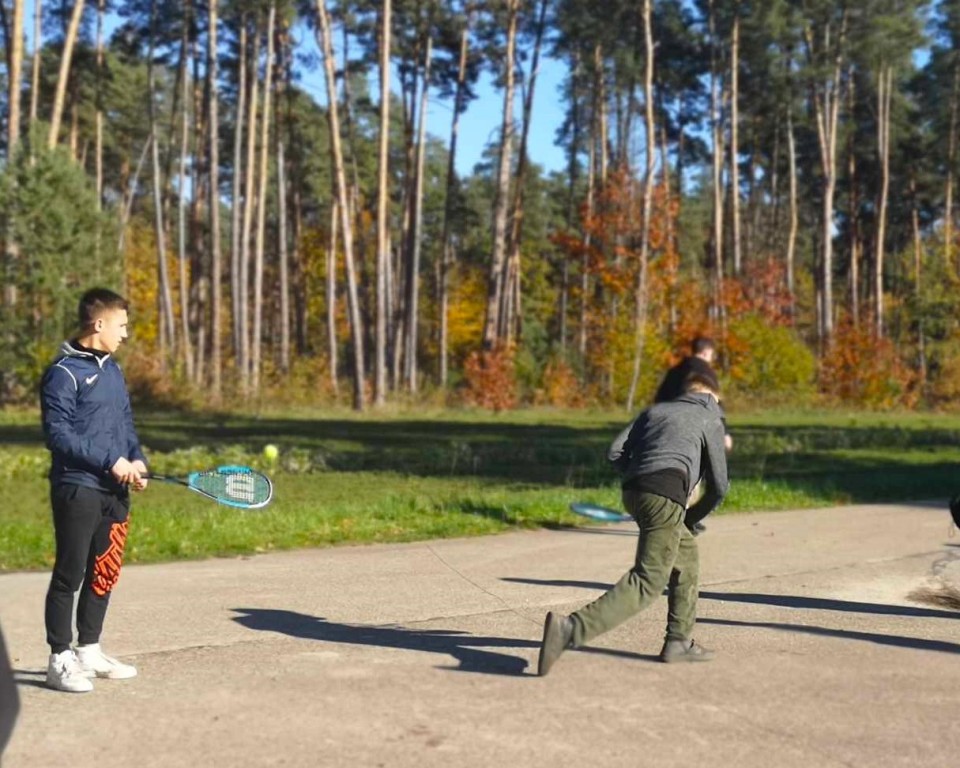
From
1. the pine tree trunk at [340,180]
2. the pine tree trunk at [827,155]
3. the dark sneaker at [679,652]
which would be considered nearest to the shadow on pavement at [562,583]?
the dark sneaker at [679,652]

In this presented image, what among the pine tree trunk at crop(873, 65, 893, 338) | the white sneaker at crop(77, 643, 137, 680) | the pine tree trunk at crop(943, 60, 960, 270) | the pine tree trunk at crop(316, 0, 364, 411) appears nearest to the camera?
the white sneaker at crop(77, 643, 137, 680)

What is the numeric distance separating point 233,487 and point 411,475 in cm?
1229

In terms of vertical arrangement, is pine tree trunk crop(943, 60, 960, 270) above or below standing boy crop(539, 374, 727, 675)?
above

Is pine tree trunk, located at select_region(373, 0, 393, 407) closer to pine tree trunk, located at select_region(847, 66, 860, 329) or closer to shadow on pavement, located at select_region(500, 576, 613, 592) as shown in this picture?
pine tree trunk, located at select_region(847, 66, 860, 329)

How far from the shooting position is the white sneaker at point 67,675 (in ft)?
21.2

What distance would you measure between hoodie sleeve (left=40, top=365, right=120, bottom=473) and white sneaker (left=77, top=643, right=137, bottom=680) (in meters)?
0.99

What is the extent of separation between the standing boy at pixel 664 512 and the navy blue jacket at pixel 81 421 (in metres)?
2.54

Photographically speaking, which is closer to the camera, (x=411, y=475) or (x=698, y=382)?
(x=698, y=382)

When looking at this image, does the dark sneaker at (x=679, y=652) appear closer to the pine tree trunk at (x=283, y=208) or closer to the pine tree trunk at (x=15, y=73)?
the pine tree trunk at (x=15, y=73)

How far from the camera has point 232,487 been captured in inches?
280

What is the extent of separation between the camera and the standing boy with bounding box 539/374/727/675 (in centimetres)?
693

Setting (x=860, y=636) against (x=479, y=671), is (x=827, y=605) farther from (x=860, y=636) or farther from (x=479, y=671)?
(x=479, y=671)

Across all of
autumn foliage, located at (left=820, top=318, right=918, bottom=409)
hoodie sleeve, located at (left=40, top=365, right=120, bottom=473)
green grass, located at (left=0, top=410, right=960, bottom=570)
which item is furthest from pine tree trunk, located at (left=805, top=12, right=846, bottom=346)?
hoodie sleeve, located at (left=40, top=365, right=120, bottom=473)

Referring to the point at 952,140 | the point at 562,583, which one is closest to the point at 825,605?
the point at 562,583
